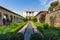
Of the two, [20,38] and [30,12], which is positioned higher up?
[30,12]

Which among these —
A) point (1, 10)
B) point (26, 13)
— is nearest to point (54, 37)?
point (1, 10)

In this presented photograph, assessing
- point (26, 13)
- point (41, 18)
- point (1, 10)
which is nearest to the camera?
point (1, 10)

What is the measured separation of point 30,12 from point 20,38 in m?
59.7

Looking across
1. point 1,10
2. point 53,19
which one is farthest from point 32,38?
point 1,10

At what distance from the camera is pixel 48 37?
19.0 ft

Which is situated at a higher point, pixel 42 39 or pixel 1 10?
pixel 1 10

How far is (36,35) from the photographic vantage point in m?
5.86

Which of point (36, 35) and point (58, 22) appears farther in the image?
point (58, 22)

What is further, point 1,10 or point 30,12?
point 30,12

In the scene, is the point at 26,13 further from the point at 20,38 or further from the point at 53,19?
the point at 20,38

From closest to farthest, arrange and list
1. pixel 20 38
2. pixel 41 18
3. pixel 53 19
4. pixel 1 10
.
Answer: pixel 20 38
pixel 53 19
pixel 1 10
pixel 41 18

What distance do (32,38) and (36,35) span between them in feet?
0.77

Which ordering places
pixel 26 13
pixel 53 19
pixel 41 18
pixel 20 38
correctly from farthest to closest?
pixel 26 13 < pixel 41 18 < pixel 53 19 < pixel 20 38

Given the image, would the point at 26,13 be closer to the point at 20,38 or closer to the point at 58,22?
the point at 58,22
